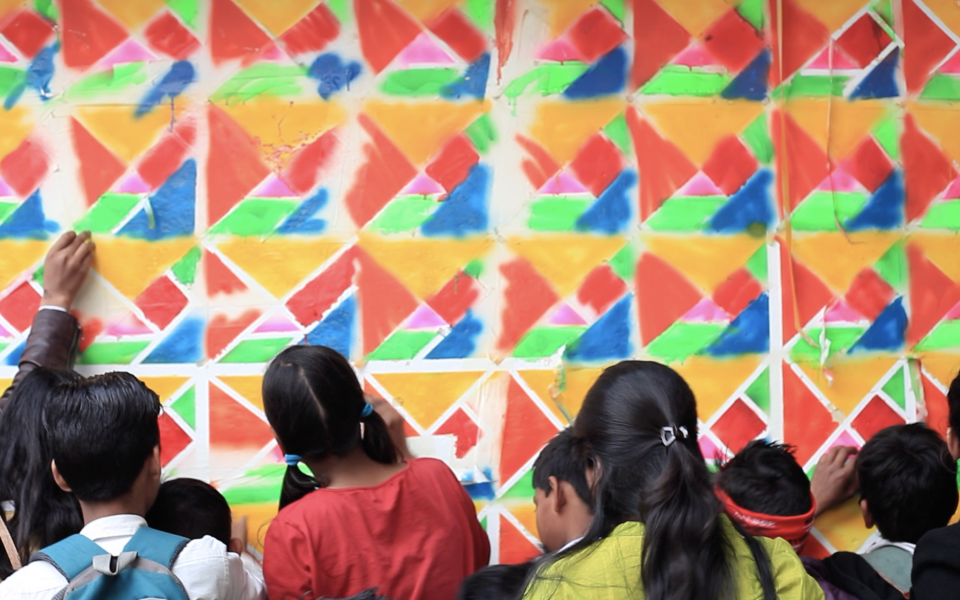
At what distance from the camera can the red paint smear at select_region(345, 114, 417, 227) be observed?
1.75 meters

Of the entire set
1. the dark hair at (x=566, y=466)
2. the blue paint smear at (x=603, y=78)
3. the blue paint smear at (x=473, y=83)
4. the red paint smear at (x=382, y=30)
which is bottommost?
the dark hair at (x=566, y=466)

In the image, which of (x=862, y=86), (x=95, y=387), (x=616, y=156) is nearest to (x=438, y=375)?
(x=616, y=156)

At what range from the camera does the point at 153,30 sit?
1.71 meters

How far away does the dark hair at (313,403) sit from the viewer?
49.8 inches

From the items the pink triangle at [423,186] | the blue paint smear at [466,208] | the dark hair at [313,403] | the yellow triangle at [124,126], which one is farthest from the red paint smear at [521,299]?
the yellow triangle at [124,126]

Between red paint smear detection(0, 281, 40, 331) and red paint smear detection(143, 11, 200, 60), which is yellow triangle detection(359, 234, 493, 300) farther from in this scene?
red paint smear detection(0, 281, 40, 331)

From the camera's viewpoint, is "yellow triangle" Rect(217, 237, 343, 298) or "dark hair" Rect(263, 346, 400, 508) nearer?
"dark hair" Rect(263, 346, 400, 508)

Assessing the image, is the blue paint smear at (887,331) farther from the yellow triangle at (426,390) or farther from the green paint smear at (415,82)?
the green paint smear at (415,82)

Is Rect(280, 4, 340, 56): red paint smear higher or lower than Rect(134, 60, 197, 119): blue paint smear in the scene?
higher

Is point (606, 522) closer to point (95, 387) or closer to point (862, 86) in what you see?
point (95, 387)

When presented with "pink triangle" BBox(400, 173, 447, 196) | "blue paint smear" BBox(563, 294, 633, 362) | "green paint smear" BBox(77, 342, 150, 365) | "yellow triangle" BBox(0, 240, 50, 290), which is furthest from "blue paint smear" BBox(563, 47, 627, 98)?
"yellow triangle" BBox(0, 240, 50, 290)

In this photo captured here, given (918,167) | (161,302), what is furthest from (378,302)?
(918,167)

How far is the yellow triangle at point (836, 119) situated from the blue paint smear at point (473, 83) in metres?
0.69

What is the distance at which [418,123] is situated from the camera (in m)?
1.77
